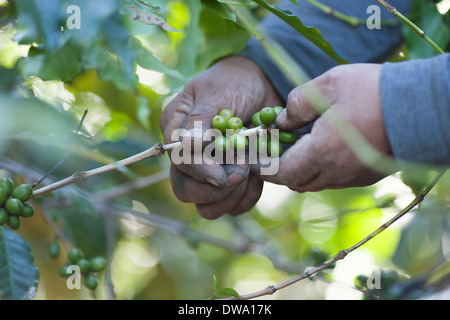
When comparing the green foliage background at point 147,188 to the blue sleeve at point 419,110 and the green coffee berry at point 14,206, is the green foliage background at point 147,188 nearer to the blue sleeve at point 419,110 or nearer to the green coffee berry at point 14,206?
the blue sleeve at point 419,110

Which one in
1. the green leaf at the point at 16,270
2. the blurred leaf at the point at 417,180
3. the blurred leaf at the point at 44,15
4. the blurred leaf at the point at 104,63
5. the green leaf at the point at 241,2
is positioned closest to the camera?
the blurred leaf at the point at 44,15

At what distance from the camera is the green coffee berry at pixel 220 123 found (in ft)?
3.64

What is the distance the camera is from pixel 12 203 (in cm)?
114

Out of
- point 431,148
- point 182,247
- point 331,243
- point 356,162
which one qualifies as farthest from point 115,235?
point 431,148

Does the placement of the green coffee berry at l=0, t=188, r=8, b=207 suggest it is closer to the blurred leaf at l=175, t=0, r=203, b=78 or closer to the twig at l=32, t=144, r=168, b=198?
the twig at l=32, t=144, r=168, b=198

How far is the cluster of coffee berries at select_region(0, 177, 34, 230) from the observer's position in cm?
115

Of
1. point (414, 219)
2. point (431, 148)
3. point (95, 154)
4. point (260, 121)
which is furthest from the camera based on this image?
point (414, 219)

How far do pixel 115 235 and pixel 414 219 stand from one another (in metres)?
1.28

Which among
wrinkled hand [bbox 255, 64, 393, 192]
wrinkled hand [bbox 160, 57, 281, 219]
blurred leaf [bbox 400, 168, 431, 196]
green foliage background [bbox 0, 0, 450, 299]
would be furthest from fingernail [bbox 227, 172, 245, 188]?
blurred leaf [bbox 400, 168, 431, 196]

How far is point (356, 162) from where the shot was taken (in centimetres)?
102

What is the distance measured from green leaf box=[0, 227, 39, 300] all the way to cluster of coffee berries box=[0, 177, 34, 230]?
0.16 meters

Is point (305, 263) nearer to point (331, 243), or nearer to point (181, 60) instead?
point (331, 243)
